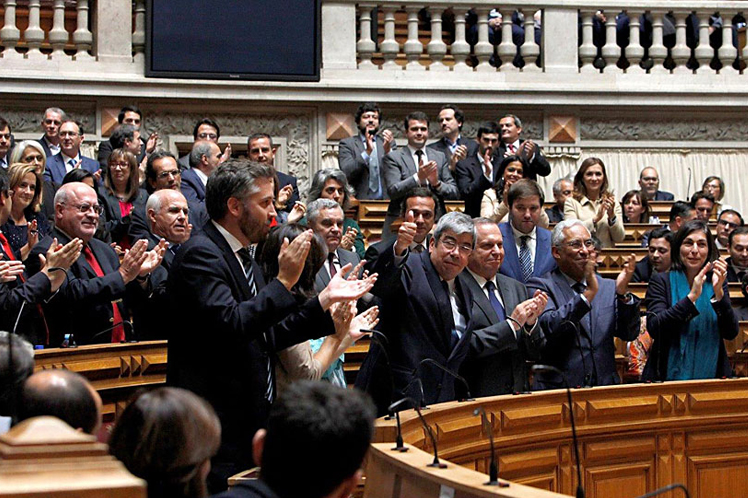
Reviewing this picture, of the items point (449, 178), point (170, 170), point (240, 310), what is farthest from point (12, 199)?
point (449, 178)

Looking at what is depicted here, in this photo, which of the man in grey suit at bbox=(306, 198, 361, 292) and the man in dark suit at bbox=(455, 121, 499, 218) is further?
the man in dark suit at bbox=(455, 121, 499, 218)

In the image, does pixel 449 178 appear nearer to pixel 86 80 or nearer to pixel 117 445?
pixel 86 80

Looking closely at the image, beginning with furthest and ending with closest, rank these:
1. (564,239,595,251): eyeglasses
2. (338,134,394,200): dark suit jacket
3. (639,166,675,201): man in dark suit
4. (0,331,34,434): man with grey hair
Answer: (639,166,675,201): man in dark suit, (338,134,394,200): dark suit jacket, (564,239,595,251): eyeglasses, (0,331,34,434): man with grey hair

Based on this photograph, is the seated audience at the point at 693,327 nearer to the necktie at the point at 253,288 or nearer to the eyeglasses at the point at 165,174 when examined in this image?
the necktie at the point at 253,288

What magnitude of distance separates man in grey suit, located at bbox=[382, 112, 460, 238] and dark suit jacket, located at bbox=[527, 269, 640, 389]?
2.51m

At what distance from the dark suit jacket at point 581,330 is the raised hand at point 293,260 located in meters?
1.73

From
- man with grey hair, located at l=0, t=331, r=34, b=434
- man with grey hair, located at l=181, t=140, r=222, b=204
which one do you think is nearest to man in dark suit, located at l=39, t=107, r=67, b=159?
man with grey hair, located at l=181, t=140, r=222, b=204

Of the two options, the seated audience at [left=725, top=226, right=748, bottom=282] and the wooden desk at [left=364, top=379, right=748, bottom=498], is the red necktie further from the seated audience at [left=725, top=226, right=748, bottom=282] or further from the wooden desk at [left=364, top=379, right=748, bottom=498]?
the seated audience at [left=725, top=226, right=748, bottom=282]

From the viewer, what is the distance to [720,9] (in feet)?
35.2

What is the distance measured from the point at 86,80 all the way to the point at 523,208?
5.25 meters

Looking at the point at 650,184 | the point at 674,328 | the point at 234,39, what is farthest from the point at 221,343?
the point at 234,39

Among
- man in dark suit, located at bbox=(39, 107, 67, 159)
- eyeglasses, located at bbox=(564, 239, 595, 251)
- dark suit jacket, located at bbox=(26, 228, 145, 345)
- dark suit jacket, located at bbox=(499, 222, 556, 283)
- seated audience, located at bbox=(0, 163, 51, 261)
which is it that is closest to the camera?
dark suit jacket, located at bbox=(26, 228, 145, 345)

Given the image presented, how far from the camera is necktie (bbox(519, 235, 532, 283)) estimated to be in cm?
569

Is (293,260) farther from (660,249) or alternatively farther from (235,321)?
(660,249)
